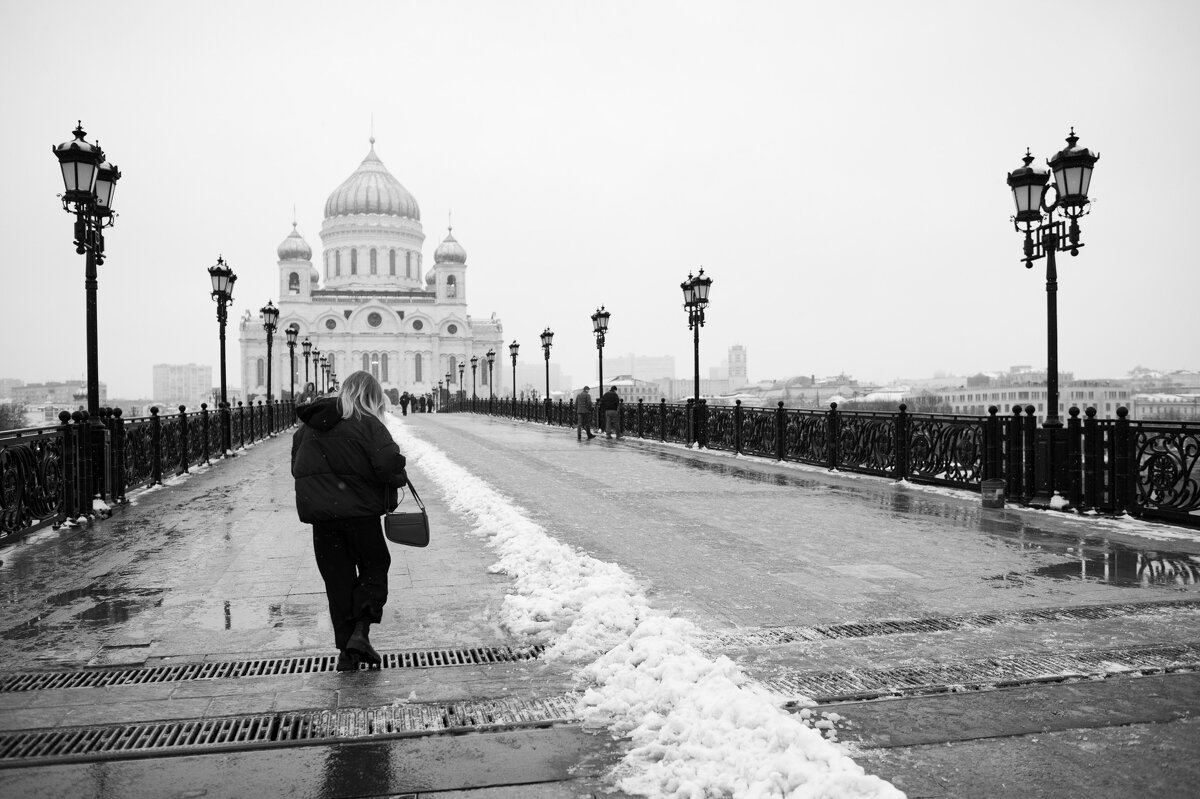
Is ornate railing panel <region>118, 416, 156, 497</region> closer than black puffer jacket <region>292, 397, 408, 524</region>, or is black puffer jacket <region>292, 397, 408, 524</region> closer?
black puffer jacket <region>292, 397, 408, 524</region>

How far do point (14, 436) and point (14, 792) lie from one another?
700 cm

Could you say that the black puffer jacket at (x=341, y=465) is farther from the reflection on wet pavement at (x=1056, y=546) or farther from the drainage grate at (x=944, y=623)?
the reflection on wet pavement at (x=1056, y=546)

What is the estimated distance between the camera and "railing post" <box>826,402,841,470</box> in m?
16.2

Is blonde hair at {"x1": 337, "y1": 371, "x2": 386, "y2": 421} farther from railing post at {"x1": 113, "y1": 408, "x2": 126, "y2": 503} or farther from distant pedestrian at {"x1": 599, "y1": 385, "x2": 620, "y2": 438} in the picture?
distant pedestrian at {"x1": 599, "y1": 385, "x2": 620, "y2": 438}

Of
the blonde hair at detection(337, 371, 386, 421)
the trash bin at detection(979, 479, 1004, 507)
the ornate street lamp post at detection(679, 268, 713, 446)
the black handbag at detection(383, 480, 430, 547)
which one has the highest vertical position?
the ornate street lamp post at detection(679, 268, 713, 446)

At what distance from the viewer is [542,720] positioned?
13.6 feet

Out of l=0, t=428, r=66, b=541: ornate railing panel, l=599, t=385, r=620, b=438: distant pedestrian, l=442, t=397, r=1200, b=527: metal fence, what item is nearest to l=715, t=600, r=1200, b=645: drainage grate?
l=442, t=397, r=1200, b=527: metal fence

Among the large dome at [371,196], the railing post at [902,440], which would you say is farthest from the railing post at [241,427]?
the large dome at [371,196]

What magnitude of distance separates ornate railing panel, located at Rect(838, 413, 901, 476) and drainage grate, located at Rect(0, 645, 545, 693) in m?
10.6

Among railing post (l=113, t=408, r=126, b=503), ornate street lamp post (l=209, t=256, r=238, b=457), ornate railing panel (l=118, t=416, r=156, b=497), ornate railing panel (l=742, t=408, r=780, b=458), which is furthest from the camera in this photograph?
A: ornate street lamp post (l=209, t=256, r=238, b=457)

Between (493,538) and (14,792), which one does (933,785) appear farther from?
(493,538)

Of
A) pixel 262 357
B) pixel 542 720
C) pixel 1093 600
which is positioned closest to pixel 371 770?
pixel 542 720

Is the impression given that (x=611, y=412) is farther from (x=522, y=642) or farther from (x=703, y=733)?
(x=703, y=733)

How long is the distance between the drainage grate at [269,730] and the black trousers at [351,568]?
792mm
